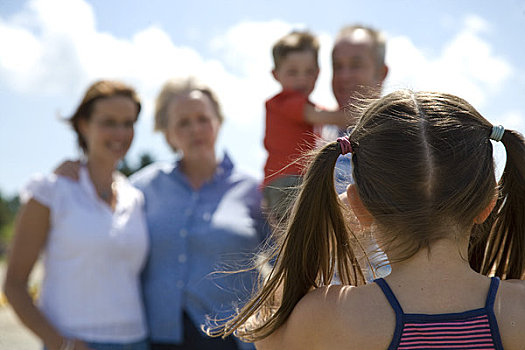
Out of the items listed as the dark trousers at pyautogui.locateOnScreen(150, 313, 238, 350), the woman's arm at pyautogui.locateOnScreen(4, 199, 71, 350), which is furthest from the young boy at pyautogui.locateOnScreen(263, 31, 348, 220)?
the woman's arm at pyautogui.locateOnScreen(4, 199, 71, 350)

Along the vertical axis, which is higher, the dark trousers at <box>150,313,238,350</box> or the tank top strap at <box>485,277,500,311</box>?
the tank top strap at <box>485,277,500,311</box>

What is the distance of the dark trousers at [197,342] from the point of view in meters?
2.97

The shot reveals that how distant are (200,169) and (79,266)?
0.93 m

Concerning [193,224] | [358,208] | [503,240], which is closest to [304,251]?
[358,208]

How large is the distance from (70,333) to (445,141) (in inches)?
89.3

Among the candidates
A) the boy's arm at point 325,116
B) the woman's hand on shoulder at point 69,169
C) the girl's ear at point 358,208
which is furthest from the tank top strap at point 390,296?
the woman's hand on shoulder at point 69,169

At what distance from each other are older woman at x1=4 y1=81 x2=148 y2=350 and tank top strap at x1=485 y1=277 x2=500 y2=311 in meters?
2.05

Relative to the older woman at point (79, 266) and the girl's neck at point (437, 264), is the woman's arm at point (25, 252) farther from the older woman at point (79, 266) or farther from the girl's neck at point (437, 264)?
the girl's neck at point (437, 264)

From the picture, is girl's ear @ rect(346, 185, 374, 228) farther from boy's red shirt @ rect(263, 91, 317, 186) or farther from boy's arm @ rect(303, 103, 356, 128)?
boy's red shirt @ rect(263, 91, 317, 186)

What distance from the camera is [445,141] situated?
148 centimetres

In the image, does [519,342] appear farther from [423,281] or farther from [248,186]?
[248,186]

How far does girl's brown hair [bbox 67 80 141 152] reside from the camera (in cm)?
337

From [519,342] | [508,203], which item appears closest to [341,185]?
[508,203]

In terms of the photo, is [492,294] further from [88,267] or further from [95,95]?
[95,95]
